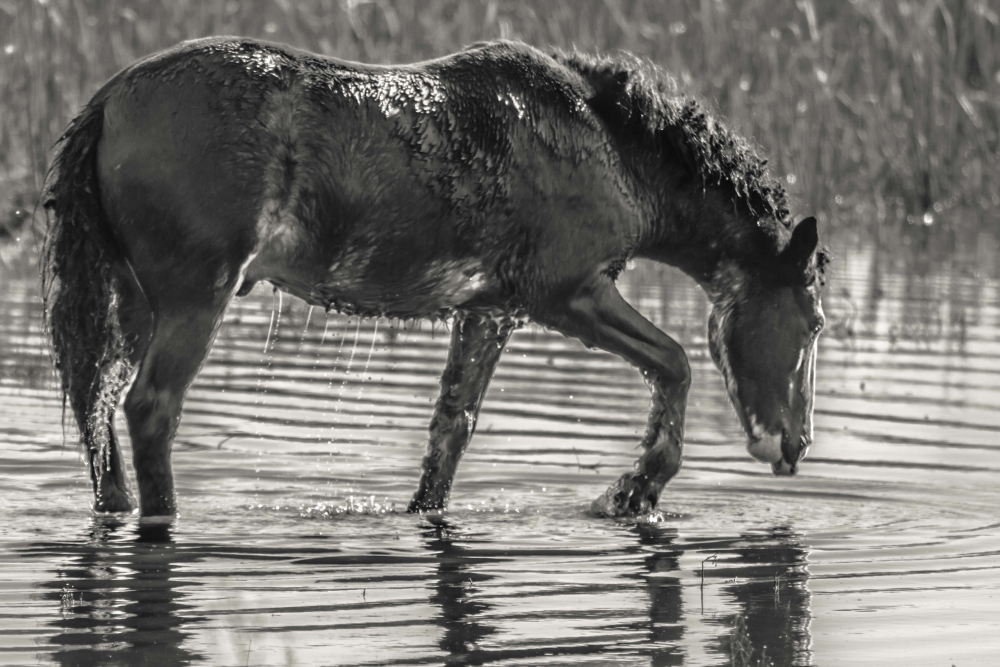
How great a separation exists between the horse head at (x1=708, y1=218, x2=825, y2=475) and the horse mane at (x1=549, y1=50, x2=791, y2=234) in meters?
0.23

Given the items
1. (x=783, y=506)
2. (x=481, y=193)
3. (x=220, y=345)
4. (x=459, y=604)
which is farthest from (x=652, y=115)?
(x=220, y=345)

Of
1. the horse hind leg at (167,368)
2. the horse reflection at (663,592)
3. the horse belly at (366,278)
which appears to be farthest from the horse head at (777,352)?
the horse hind leg at (167,368)

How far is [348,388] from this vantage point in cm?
885

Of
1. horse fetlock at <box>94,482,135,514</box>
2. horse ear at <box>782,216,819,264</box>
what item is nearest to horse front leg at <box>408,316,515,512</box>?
horse ear at <box>782,216,819,264</box>

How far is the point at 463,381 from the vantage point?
23.3 feet

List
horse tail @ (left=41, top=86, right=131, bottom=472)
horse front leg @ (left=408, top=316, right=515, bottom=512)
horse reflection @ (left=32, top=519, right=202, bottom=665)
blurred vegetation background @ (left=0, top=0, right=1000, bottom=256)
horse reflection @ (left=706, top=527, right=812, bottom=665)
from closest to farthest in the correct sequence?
horse reflection @ (left=32, top=519, right=202, bottom=665)
horse reflection @ (left=706, top=527, right=812, bottom=665)
horse tail @ (left=41, top=86, right=131, bottom=472)
horse front leg @ (left=408, top=316, right=515, bottom=512)
blurred vegetation background @ (left=0, top=0, right=1000, bottom=256)

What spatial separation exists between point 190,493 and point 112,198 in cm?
130

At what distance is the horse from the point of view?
594cm

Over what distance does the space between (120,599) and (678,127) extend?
9.29 feet

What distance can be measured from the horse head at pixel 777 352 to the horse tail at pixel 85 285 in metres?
2.19

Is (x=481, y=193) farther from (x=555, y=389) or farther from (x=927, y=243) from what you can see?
(x=927, y=243)

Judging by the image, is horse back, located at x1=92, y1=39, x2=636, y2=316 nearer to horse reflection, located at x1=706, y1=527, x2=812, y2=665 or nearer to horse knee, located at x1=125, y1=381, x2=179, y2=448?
horse knee, located at x1=125, y1=381, x2=179, y2=448

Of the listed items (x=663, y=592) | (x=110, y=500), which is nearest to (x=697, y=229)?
(x=663, y=592)

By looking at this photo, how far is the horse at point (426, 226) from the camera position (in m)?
5.94
